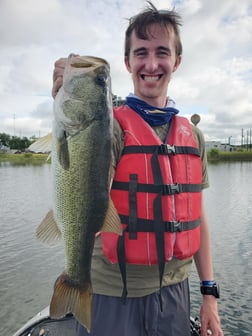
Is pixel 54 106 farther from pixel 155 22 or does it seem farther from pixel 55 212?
pixel 155 22

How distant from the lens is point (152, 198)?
2.54 metres

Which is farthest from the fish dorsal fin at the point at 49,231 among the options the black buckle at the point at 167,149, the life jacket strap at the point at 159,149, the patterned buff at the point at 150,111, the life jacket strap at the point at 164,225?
the patterned buff at the point at 150,111

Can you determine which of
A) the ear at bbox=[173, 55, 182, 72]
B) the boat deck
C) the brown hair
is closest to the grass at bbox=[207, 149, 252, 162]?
the boat deck

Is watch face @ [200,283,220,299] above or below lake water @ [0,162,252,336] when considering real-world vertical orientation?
above

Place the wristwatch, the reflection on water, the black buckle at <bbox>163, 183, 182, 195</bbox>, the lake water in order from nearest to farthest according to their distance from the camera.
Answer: the black buckle at <bbox>163, 183, 182, 195</bbox>
the wristwatch
the reflection on water
the lake water

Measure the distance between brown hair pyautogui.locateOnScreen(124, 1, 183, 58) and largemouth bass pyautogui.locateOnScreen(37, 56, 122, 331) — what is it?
0.77 metres

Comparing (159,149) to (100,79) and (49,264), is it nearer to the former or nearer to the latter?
(100,79)

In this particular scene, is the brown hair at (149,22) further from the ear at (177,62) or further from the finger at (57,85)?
the finger at (57,85)

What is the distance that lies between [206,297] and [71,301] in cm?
124

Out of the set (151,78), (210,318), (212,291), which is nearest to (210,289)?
(212,291)

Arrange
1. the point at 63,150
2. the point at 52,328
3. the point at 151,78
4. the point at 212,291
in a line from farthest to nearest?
the point at 52,328, the point at 212,291, the point at 151,78, the point at 63,150

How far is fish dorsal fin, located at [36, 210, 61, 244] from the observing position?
2271 millimetres

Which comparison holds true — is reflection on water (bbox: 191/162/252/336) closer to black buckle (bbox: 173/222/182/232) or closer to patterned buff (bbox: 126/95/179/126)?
black buckle (bbox: 173/222/182/232)

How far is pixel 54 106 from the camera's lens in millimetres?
2205
